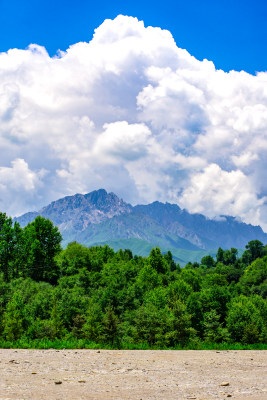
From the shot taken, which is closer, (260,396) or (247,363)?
(260,396)

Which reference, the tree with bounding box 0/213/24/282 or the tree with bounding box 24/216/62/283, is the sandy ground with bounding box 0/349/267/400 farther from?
the tree with bounding box 24/216/62/283

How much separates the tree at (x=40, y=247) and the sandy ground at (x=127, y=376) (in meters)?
64.7

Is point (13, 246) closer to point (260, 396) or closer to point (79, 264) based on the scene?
point (79, 264)

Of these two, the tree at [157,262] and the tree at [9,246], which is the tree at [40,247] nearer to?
the tree at [9,246]

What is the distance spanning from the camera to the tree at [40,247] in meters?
83.9

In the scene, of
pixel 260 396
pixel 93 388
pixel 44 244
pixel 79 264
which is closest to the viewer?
pixel 260 396

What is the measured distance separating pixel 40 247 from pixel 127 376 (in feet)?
239

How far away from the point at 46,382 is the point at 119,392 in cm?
320

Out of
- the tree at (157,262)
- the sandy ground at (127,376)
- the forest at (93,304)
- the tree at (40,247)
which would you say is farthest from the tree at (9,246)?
the sandy ground at (127,376)

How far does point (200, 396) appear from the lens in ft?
38.2

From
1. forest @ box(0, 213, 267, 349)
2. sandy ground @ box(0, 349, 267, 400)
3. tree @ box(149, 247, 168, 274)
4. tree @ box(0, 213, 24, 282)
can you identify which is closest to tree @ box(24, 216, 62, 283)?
forest @ box(0, 213, 267, 349)

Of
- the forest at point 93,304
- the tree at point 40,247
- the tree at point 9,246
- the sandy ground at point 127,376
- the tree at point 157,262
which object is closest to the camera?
the sandy ground at point 127,376

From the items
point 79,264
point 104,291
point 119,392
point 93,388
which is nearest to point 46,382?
point 93,388

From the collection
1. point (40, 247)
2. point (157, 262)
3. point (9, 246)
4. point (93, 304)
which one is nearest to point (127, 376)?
point (93, 304)
